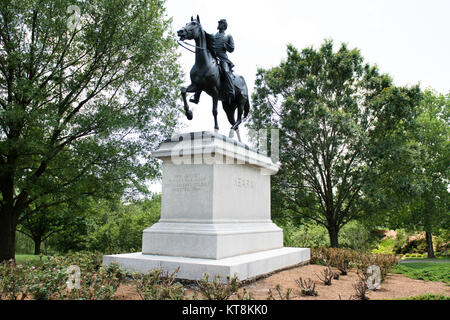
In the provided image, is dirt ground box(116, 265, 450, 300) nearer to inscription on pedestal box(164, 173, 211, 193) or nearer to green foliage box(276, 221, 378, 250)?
inscription on pedestal box(164, 173, 211, 193)

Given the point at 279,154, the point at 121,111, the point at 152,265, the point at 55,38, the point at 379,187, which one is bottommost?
the point at 152,265

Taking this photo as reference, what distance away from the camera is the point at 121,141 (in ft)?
51.7

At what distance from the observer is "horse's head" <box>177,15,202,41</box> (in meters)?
8.32

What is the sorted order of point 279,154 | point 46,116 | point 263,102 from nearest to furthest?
1. point 46,116
2. point 279,154
3. point 263,102

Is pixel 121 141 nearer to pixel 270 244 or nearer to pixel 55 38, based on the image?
pixel 55 38

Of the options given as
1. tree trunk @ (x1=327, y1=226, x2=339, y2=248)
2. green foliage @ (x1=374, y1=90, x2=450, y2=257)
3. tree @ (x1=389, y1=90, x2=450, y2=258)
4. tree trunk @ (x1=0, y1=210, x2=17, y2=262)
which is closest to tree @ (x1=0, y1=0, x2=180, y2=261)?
tree trunk @ (x1=0, y1=210, x2=17, y2=262)

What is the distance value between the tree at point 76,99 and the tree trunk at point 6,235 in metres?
0.04

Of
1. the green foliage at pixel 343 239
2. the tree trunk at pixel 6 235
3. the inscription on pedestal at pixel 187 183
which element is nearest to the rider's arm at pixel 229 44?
the inscription on pedestal at pixel 187 183

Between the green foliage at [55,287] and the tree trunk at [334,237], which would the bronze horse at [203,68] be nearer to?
the green foliage at [55,287]

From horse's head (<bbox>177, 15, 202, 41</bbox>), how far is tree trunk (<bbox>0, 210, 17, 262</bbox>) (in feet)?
38.9

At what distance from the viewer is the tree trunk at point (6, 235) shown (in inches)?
572

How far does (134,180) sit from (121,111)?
3.19 metres

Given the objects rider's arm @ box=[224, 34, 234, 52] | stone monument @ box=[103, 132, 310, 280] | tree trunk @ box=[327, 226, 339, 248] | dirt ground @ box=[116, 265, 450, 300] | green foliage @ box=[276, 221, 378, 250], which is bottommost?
green foliage @ box=[276, 221, 378, 250]
